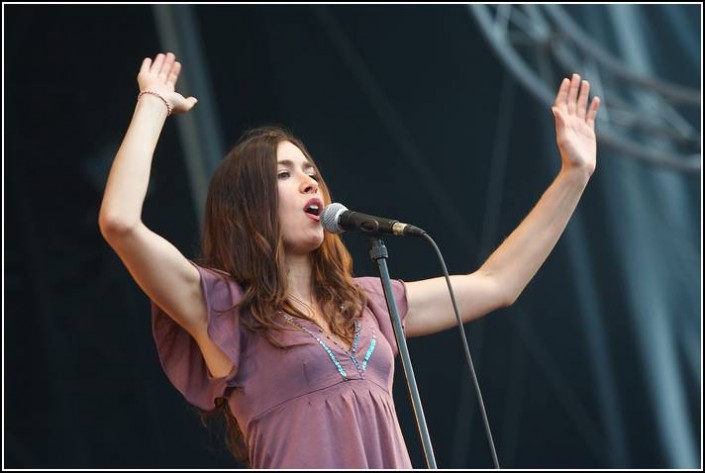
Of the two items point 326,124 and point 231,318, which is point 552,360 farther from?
point 231,318

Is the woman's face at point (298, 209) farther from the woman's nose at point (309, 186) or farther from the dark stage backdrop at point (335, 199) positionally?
the dark stage backdrop at point (335, 199)

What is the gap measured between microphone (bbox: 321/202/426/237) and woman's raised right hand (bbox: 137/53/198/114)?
33 cm

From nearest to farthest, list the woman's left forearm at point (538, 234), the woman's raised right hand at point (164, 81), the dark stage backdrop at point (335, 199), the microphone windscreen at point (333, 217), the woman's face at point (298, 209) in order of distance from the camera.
A: the microphone windscreen at point (333, 217)
the woman's raised right hand at point (164, 81)
the woman's face at point (298, 209)
the woman's left forearm at point (538, 234)
the dark stage backdrop at point (335, 199)

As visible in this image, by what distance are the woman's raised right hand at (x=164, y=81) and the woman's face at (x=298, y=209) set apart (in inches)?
9.5

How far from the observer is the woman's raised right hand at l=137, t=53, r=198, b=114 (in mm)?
1903

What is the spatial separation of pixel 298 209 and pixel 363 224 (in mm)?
315

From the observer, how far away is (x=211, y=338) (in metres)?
1.89

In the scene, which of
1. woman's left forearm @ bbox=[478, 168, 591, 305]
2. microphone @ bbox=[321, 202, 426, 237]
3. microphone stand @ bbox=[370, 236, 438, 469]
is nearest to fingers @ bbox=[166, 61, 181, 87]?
microphone @ bbox=[321, 202, 426, 237]

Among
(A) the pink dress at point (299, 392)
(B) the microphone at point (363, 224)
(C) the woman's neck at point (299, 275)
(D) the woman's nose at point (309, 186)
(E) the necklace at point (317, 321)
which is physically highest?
(D) the woman's nose at point (309, 186)

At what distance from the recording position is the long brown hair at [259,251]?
1962 millimetres

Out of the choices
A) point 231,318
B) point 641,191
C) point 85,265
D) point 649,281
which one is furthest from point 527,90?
point 231,318

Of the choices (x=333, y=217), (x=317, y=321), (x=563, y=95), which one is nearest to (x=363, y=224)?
(x=333, y=217)

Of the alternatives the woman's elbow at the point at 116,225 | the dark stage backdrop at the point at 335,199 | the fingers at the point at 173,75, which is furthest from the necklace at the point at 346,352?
the dark stage backdrop at the point at 335,199

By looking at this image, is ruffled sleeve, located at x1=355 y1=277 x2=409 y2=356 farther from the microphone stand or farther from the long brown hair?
the microphone stand
